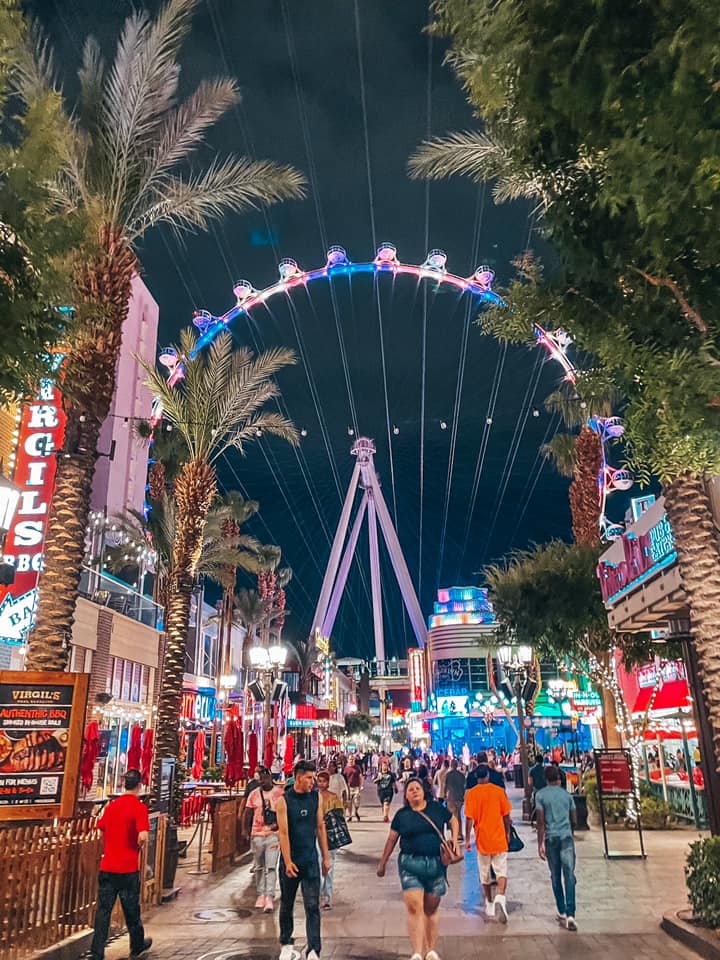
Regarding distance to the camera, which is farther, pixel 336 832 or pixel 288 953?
pixel 336 832

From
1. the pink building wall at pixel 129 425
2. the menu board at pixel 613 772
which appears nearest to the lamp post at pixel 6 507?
the menu board at pixel 613 772

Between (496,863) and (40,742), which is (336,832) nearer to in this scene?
(496,863)

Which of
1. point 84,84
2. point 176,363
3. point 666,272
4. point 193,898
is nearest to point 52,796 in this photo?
point 193,898

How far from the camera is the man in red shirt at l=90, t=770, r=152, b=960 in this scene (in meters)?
7.90

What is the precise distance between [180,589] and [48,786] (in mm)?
9183

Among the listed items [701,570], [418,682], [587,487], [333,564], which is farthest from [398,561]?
[701,570]

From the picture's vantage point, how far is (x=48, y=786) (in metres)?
9.27

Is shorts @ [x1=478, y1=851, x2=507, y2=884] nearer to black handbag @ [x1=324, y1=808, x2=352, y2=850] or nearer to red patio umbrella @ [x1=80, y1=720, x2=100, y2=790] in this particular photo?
black handbag @ [x1=324, y1=808, x2=352, y2=850]

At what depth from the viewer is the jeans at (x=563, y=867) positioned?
30.7 ft

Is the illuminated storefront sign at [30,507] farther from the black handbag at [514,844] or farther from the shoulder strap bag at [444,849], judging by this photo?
the shoulder strap bag at [444,849]

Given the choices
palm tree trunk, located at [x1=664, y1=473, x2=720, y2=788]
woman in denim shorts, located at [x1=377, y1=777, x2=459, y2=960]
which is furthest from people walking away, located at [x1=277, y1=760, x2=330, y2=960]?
palm tree trunk, located at [x1=664, y1=473, x2=720, y2=788]

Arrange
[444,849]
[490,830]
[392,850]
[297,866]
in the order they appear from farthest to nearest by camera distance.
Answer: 1. [490,830]
2. [392,850]
3. [297,866]
4. [444,849]

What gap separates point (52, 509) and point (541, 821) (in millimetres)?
8042

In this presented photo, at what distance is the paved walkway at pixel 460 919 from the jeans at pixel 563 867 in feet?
0.99
